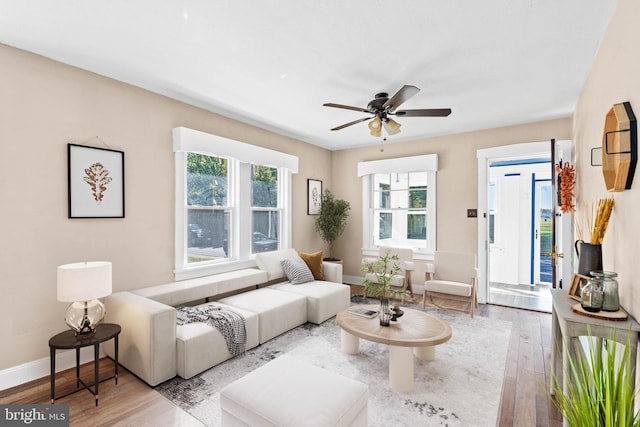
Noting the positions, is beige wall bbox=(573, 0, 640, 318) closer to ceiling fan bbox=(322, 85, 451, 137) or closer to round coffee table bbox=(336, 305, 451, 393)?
ceiling fan bbox=(322, 85, 451, 137)

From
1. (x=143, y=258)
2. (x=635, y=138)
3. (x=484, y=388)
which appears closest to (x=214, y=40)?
(x=143, y=258)

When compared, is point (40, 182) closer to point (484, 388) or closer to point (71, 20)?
point (71, 20)

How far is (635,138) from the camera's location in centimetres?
173

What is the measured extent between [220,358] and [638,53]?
3.55 m

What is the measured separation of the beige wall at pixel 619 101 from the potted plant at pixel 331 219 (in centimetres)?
360

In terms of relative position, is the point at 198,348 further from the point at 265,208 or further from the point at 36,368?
the point at 265,208

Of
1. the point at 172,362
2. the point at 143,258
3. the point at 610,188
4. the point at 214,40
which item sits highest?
the point at 214,40

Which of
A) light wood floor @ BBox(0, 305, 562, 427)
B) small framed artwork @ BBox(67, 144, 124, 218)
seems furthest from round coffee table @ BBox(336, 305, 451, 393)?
small framed artwork @ BBox(67, 144, 124, 218)

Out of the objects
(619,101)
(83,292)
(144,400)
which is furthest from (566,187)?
(83,292)

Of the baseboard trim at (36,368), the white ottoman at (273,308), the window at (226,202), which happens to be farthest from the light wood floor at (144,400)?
the window at (226,202)

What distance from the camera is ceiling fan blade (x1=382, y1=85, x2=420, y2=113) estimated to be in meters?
2.53

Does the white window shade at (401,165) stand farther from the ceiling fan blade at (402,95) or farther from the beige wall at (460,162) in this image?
the ceiling fan blade at (402,95)

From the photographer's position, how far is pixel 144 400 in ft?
7.60

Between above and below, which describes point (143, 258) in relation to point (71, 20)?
below
